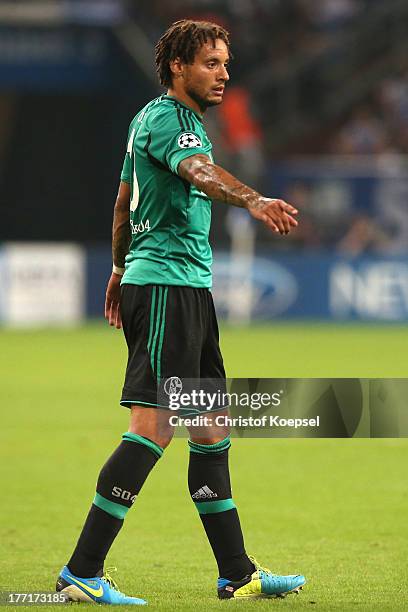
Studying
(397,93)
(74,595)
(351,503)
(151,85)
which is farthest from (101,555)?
(397,93)

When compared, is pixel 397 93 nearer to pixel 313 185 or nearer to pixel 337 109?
pixel 337 109

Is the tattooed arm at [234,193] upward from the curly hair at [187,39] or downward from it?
downward

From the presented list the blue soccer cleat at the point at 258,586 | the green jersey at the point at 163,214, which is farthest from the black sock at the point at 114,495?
the green jersey at the point at 163,214

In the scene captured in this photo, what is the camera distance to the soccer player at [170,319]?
17.3ft

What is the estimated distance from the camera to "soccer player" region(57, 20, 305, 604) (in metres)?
5.26

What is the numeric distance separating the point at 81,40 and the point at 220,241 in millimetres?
4827

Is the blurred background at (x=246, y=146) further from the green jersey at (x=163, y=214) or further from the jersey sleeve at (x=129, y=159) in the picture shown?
the green jersey at (x=163, y=214)

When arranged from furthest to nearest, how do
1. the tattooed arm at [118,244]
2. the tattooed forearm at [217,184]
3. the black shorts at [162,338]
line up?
the tattooed arm at [118,244] < the black shorts at [162,338] < the tattooed forearm at [217,184]

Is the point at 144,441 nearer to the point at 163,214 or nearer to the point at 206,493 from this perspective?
the point at 206,493

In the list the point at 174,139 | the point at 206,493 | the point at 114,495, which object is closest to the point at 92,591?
the point at 114,495

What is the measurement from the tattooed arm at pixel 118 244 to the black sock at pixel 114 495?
697 millimetres

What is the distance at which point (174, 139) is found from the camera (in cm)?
514

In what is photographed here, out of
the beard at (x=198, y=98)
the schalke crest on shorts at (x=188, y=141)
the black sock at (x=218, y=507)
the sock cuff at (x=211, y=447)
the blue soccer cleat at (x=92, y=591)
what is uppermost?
the beard at (x=198, y=98)

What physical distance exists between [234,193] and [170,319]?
69 centimetres
